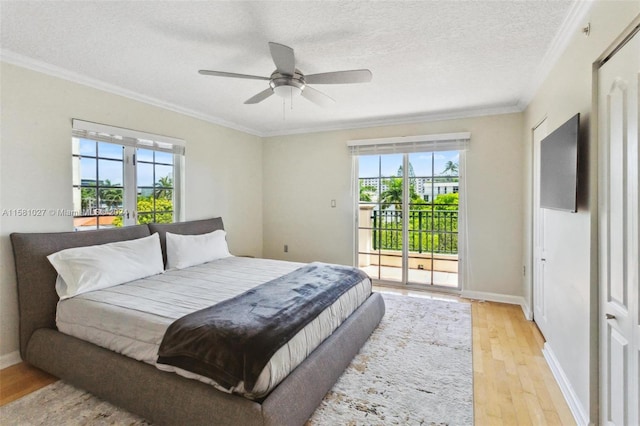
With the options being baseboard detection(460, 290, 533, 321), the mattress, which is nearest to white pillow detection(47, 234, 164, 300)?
the mattress

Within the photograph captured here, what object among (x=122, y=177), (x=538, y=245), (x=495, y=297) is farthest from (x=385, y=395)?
(x=122, y=177)

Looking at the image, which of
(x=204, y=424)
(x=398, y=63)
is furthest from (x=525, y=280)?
(x=204, y=424)

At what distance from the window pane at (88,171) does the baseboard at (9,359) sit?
156 cm

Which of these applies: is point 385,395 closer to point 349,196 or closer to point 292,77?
point 292,77

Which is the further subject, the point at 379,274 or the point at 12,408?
the point at 379,274

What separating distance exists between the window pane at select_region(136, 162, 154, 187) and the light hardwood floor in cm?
200

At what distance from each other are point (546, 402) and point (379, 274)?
284cm

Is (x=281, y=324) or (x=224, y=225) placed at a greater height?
(x=224, y=225)

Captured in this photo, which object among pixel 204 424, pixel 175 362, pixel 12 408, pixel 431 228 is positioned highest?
pixel 431 228

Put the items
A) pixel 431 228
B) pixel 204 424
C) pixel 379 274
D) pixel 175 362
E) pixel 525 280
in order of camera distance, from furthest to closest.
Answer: pixel 379 274
pixel 431 228
pixel 525 280
pixel 175 362
pixel 204 424

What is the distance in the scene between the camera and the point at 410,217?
4.54 m

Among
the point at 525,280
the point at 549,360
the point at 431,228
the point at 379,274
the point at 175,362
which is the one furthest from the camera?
the point at 379,274

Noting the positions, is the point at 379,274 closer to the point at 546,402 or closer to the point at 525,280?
the point at 525,280

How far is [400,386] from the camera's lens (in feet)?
7.19
